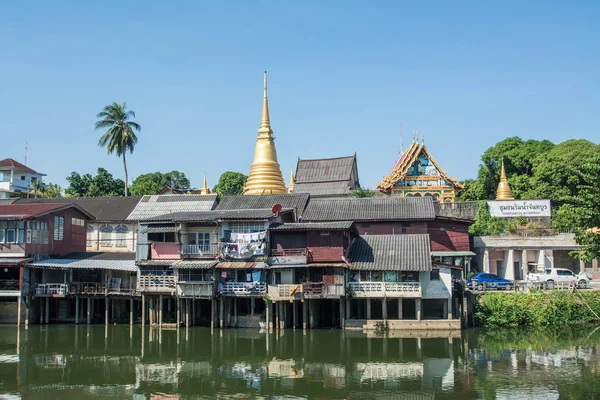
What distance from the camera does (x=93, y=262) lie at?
125 ft

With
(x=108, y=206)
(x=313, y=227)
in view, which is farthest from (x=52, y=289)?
(x=313, y=227)

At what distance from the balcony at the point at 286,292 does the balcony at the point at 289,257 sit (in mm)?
1283

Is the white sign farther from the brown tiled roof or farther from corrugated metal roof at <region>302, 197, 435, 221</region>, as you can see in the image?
the brown tiled roof

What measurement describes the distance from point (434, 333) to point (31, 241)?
24547mm

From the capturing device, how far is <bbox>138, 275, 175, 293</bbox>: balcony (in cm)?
3588

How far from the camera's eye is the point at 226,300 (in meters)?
36.5

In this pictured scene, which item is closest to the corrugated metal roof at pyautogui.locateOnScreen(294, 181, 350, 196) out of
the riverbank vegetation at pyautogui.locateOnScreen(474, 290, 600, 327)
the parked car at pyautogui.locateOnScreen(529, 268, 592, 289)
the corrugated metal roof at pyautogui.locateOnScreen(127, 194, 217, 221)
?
the corrugated metal roof at pyautogui.locateOnScreen(127, 194, 217, 221)

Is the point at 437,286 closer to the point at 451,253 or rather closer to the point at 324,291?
the point at 324,291

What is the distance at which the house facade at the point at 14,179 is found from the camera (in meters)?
74.4

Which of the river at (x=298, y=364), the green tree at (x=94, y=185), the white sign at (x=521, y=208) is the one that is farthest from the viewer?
the green tree at (x=94, y=185)

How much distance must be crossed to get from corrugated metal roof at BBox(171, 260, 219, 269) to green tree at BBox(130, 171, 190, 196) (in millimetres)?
39767

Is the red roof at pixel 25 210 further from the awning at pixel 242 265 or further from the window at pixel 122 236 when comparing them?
the awning at pixel 242 265

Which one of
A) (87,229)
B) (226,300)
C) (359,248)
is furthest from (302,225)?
(87,229)

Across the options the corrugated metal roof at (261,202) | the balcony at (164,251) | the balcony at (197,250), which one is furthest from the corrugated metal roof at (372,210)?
the balcony at (164,251)
